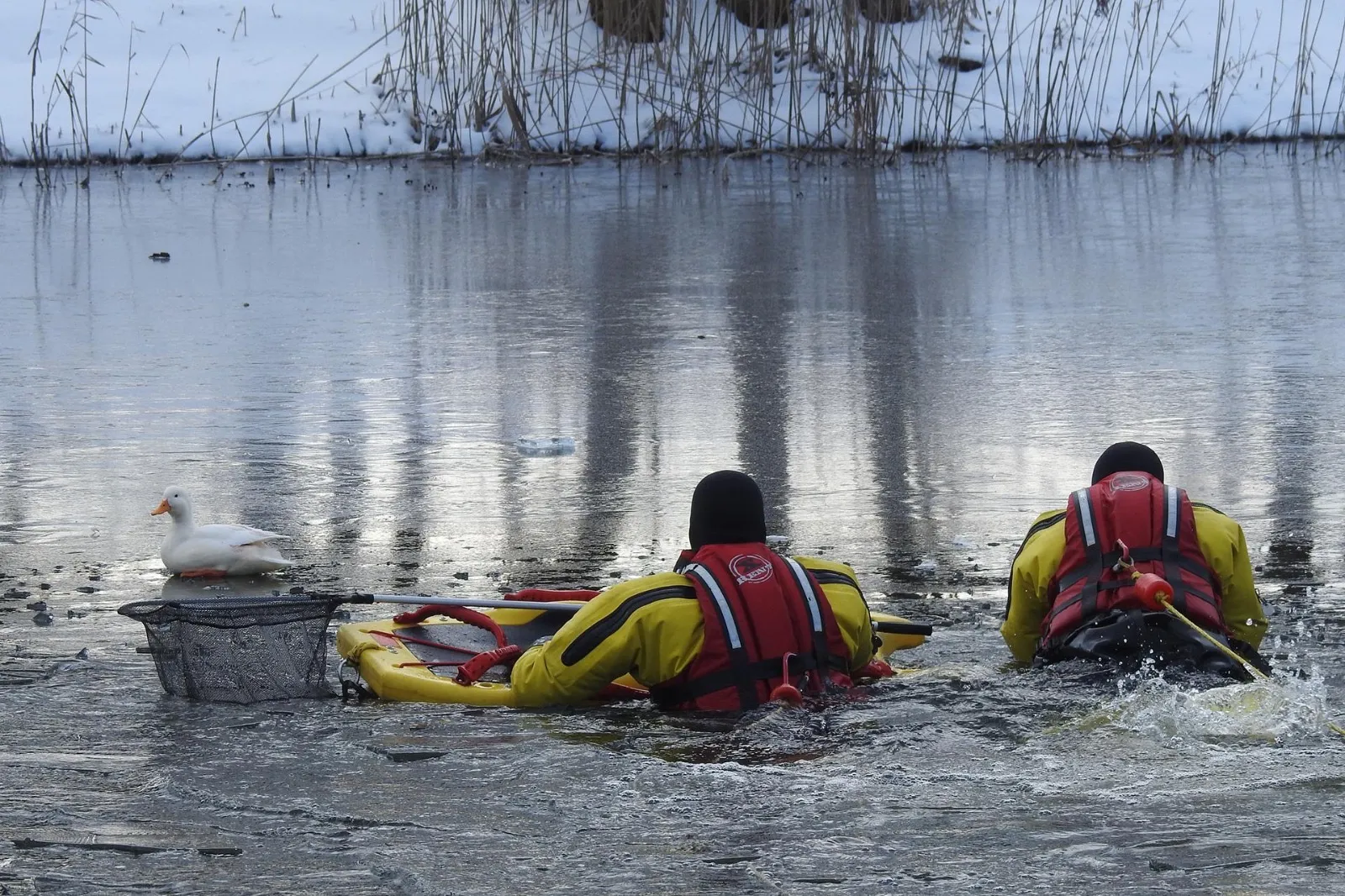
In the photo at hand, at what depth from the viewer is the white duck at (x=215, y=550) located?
23.7 ft

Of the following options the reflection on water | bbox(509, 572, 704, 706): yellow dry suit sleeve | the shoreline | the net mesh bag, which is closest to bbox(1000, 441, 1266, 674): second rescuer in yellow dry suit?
the reflection on water

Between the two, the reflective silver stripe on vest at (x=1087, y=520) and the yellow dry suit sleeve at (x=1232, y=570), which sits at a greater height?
the reflective silver stripe on vest at (x=1087, y=520)

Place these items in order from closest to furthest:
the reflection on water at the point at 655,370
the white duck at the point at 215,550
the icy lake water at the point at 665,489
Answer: the icy lake water at the point at 665,489
the white duck at the point at 215,550
the reflection on water at the point at 655,370

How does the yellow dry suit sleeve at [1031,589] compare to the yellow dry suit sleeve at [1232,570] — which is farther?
the yellow dry suit sleeve at [1031,589]

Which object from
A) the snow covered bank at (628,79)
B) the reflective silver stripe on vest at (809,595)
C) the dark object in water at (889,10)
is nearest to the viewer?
the reflective silver stripe on vest at (809,595)

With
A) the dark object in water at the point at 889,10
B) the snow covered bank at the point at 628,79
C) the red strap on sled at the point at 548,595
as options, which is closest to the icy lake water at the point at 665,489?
the red strap on sled at the point at 548,595

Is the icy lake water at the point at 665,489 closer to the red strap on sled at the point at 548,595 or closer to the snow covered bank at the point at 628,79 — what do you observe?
the red strap on sled at the point at 548,595

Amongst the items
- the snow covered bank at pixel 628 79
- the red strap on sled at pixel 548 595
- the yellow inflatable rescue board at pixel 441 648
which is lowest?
the yellow inflatable rescue board at pixel 441 648

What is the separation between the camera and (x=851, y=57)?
21844 millimetres

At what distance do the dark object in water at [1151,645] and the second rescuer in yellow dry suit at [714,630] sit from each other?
718mm

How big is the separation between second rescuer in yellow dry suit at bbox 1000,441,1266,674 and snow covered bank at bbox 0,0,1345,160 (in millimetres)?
15746

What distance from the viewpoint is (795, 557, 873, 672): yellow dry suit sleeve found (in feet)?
18.6

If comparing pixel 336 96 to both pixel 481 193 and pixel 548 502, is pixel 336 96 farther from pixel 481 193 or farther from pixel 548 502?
pixel 548 502

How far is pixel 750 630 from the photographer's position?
5445 millimetres
